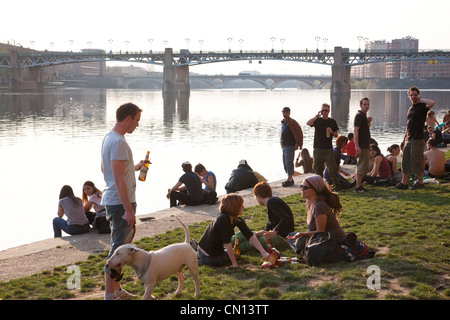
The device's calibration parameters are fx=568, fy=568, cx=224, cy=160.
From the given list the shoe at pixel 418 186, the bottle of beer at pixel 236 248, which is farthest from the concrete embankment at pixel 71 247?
the shoe at pixel 418 186

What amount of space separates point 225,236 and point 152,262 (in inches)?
64.9

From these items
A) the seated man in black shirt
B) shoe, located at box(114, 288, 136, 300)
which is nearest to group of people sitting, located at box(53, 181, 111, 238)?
the seated man in black shirt

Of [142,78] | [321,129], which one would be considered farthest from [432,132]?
[142,78]

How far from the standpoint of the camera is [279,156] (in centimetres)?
2558

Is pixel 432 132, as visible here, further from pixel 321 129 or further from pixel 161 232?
pixel 161 232

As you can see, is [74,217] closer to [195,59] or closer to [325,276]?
[325,276]

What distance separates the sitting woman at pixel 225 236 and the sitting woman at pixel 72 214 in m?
3.63

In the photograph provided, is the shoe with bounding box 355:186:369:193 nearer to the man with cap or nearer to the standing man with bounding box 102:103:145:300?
Answer: the man with cap

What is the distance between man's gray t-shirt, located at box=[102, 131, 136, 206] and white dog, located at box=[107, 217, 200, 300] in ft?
1.91

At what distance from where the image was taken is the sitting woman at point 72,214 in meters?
10.2

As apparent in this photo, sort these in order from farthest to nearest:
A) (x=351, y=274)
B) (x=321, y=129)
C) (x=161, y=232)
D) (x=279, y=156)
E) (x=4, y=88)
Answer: (x=4, y=88), (x=279, y=156), (x=321, y=129), (x=161, y=232), (x=351, y=274)

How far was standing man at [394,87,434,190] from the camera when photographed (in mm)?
11445

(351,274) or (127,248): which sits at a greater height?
(127,248)

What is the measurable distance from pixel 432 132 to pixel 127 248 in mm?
14775
